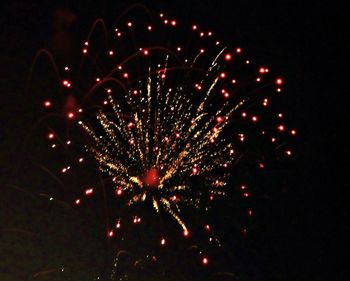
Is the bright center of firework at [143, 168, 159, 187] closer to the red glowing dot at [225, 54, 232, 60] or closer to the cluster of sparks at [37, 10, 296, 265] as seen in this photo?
the cluster of sparks at [37, 10, 296, 265]

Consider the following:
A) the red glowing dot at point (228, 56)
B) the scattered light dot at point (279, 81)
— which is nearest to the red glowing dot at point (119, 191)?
the red glowing dot at point (228, 56)

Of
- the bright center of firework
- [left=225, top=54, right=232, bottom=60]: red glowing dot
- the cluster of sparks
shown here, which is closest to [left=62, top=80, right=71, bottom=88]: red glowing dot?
the cluster of sparks

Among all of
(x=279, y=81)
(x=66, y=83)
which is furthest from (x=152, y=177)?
(x=279, y=81)

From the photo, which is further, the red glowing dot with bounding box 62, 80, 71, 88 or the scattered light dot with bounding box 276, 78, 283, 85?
the scattered light dot with bounding box 276, 78, 283, 85

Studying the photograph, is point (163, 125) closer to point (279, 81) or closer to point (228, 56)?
point (228, 56)

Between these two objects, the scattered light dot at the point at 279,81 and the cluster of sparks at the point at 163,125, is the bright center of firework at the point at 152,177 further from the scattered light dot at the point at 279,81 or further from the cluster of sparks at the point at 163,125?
the scattered light dot at the point at 279,81

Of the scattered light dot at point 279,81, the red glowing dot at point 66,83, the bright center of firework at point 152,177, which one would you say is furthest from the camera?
the scattered light dot at point 279,81

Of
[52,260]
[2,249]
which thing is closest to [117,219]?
[52,260]

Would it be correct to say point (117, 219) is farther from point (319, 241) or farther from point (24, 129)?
point (319, 241)
